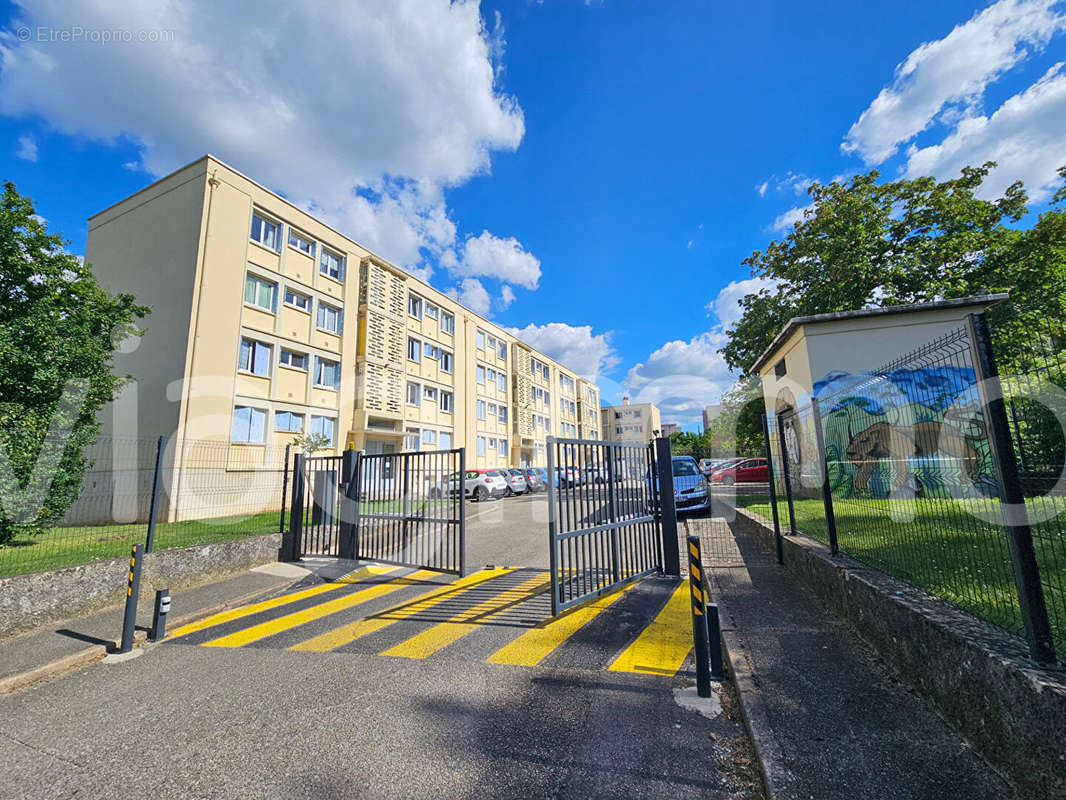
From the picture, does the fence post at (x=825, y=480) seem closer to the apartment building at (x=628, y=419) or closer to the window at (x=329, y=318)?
the window at (x=329, y=318)

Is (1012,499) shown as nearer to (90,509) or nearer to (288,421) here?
(90,509)

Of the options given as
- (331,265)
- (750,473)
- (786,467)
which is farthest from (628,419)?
(786,467)

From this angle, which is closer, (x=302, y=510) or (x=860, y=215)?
(x=302, y=510)

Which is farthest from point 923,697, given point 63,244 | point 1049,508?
point 63,244

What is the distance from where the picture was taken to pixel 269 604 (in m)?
7.08

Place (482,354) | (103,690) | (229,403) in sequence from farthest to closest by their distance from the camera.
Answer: (482,354) < (229,403) < (103,690)

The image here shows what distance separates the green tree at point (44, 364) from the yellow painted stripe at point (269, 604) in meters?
4.25

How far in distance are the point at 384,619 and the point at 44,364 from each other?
29.0 feet

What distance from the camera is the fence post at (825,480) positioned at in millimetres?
5691

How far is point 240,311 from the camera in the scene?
1686 cm

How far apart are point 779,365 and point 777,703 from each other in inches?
692

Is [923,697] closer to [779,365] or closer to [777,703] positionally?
[777,703]

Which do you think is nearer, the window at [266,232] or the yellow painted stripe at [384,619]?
the yellow painted stripe at [384,619]

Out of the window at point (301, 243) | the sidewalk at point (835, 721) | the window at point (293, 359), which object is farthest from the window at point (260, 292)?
the sidewalk at point (835, 721)
